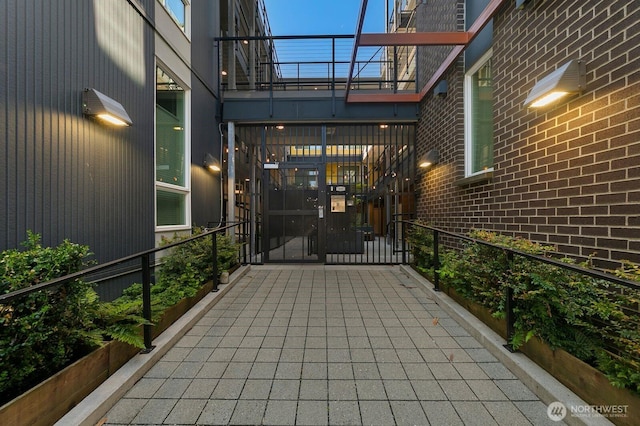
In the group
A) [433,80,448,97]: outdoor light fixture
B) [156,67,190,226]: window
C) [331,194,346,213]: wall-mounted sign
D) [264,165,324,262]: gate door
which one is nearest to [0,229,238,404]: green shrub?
[156,67,190,226]: window

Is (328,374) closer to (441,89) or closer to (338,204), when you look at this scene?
(338,204)

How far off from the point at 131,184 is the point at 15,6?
1.78 meters

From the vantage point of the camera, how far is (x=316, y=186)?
18.9 feet

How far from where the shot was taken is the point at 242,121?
6000 mm

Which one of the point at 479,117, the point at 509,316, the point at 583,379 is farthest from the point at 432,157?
the point at 583,379

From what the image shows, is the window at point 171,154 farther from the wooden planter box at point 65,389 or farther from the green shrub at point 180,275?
the wooden planter box at point 65,389

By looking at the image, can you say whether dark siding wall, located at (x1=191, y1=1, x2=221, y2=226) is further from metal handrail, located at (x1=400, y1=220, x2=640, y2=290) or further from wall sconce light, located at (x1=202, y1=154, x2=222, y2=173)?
metal handrail, located at (x1=400, y1=220, x2=640, y2=290)

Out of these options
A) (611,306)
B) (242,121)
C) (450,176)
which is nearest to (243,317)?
(611,306)

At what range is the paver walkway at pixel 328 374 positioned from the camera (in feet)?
5.30

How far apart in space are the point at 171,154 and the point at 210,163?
883 mm

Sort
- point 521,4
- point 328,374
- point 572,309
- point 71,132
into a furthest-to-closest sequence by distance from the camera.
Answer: point 521,4, point 71,132, point 328,374, point 572,309

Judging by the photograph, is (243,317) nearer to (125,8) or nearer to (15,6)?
(15,6)

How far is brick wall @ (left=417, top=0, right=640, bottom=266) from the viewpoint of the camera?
188 centimetres

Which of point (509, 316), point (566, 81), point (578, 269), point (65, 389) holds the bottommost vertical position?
point (65, 389)
